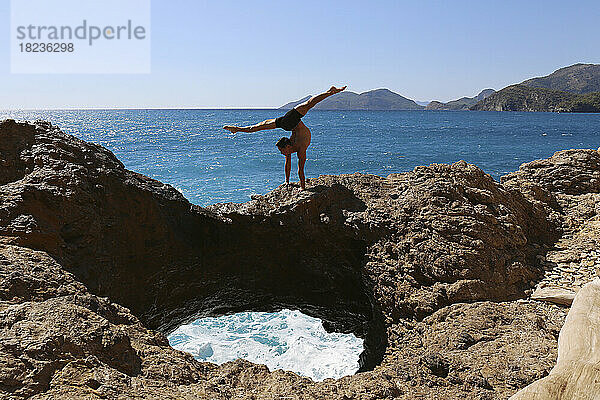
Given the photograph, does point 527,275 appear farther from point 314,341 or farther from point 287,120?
point 314,341

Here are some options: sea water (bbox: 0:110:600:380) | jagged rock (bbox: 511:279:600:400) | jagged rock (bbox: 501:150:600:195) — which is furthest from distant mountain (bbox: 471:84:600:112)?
jagged rock (bbox: 511:279:600:400)

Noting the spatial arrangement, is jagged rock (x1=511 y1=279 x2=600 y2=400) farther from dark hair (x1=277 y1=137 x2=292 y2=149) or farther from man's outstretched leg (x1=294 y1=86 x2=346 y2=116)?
dark hair (x1=277 y1=137 x2=292 y2=149)

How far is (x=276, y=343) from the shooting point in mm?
11461

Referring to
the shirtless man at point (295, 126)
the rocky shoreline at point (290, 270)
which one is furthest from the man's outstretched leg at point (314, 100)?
the rocky shoreline at point (290, 270)

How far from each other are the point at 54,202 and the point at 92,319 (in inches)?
91.1

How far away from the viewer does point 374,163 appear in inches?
1372

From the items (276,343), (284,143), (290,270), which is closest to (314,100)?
(284,143)

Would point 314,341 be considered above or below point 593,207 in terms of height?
below

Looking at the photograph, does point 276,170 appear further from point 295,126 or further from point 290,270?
point 295,126

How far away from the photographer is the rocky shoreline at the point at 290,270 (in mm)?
3148

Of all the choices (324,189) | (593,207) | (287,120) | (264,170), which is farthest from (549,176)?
(264,170)

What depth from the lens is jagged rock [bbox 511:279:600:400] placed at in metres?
1.90

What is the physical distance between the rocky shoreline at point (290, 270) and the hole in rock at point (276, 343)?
2240 millimetres

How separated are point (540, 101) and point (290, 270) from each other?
141611 mm
